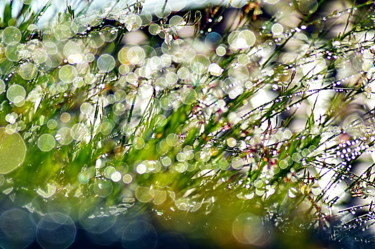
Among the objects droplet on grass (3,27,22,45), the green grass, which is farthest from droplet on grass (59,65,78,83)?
droplet on grass (3,27,22,45)

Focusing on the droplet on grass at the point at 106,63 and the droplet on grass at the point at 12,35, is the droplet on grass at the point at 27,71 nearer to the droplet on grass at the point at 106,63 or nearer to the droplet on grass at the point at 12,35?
the droplet on grass at the point at 12,35

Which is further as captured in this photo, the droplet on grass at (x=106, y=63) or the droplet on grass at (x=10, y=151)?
the droplet on grass at (x=106, y=63)

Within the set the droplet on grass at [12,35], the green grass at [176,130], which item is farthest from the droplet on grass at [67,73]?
the droplet on grass at [12,35]

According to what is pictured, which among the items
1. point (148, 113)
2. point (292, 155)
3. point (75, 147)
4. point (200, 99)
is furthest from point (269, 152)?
point (75, 147)

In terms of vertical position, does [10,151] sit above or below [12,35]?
below

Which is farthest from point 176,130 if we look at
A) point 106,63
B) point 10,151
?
point 10,151

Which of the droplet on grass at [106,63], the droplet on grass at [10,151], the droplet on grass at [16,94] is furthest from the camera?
the droplet on grass at [106,63]

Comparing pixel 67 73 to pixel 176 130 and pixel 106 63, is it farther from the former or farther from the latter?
pixel 176 130

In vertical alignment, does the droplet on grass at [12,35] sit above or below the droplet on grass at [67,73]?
above

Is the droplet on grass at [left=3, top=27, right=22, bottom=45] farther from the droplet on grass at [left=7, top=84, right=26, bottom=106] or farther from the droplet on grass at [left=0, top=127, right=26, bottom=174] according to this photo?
the droplet on grass at [left=0, top=127, right=26, bottom=174]
